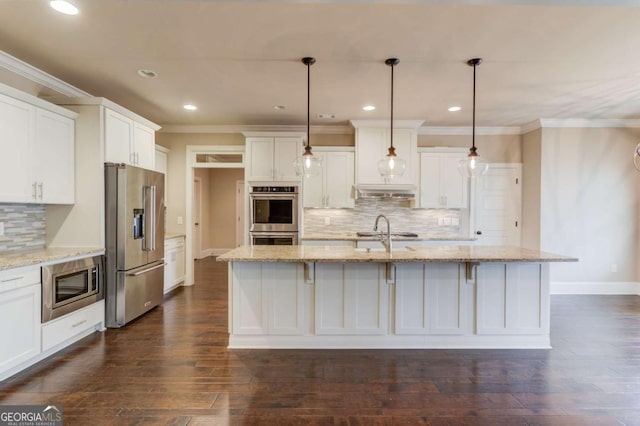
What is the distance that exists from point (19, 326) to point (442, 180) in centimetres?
531

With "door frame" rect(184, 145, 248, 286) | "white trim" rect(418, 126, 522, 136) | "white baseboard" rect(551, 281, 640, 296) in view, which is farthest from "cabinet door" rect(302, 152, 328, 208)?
"white baseboard" rect(551, 281, 640, 296)

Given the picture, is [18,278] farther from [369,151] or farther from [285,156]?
[369,151]

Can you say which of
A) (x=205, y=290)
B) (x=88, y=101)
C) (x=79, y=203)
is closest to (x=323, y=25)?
(x=88, y=101)

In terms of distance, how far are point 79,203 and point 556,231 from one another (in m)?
6.43

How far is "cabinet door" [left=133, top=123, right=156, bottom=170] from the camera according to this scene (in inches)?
156

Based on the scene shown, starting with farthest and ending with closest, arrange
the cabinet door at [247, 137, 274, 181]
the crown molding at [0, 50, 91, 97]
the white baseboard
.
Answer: the cabinet door at [247, 137, 274, 181] < the white baseboard < the crown molding at [0, 50, 91, 97]

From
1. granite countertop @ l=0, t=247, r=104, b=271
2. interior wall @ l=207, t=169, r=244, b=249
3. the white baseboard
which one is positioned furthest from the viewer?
interior wall @ l=207, t=169, r=244, b=249

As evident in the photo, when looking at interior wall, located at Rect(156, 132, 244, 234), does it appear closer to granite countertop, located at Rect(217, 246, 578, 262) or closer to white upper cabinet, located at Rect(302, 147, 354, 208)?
white upper cabinet, located at Rect(302, 147, 354, 208)

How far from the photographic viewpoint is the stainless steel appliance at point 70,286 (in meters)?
2.78

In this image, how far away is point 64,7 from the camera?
2.17 meters

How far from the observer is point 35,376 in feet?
8.23

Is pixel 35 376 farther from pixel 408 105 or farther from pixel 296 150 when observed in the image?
pixel 408 105

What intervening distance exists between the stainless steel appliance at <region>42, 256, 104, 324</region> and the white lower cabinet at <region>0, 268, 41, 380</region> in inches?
3.3

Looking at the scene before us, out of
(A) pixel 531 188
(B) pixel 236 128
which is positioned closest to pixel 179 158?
(B) pixel 236 128
